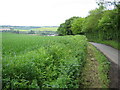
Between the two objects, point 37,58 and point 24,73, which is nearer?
point 24,73

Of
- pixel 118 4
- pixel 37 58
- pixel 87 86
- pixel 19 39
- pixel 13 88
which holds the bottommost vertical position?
pixel 87 86

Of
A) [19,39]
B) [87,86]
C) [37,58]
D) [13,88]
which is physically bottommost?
[87,86]

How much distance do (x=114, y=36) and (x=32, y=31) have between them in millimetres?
16475

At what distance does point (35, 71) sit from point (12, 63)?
64 centimetres

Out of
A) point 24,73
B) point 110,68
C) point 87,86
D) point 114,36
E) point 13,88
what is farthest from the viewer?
point 114,36

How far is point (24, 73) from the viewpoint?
3811mm

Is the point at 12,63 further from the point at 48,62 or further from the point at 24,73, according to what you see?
the point at 48,62

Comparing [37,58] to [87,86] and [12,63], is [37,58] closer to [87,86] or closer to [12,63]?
[12,63]

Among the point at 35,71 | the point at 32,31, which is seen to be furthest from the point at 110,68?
the point at 35,71

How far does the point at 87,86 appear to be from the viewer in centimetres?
596

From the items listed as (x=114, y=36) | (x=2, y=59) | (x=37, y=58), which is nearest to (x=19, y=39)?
(x=37, y=58)

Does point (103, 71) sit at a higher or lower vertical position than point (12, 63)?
lower

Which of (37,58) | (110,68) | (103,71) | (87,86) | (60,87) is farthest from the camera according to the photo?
(110,68)

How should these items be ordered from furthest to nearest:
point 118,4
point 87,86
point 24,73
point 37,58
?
point 118,4 → point 87,86 → point 37,58 → point 24,73
